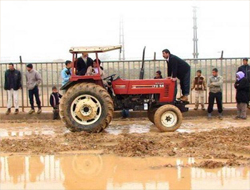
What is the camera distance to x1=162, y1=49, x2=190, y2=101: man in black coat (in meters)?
9.93

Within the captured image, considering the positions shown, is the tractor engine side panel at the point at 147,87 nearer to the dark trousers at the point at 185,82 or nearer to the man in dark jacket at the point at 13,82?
the dark trousers at the point at 185,82

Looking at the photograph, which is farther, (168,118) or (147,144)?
(168,118)

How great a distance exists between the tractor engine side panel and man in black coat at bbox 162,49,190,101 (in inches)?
10.3

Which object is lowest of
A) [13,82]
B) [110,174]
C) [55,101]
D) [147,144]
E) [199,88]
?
[110,174]

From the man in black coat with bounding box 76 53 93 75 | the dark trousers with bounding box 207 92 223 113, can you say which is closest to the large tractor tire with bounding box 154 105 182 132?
the man in black coat with bounding box 76 53 93 75

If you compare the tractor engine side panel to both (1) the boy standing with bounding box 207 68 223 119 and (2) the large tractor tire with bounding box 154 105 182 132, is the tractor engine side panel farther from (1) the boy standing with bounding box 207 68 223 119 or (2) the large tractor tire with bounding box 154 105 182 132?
(1) the boy standing with bounding box 207 68 223 119

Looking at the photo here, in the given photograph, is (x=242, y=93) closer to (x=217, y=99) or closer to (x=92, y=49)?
(x=217, y=99)

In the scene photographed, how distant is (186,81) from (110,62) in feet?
12.9

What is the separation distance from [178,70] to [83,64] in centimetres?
234

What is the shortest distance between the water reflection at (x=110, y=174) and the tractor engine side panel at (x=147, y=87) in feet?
10.2

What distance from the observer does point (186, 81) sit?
10164 millimetres

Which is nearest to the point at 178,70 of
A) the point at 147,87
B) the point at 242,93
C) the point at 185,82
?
the point at 185,82

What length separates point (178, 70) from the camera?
33.2ft

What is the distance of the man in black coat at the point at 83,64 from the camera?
32.1 ft
